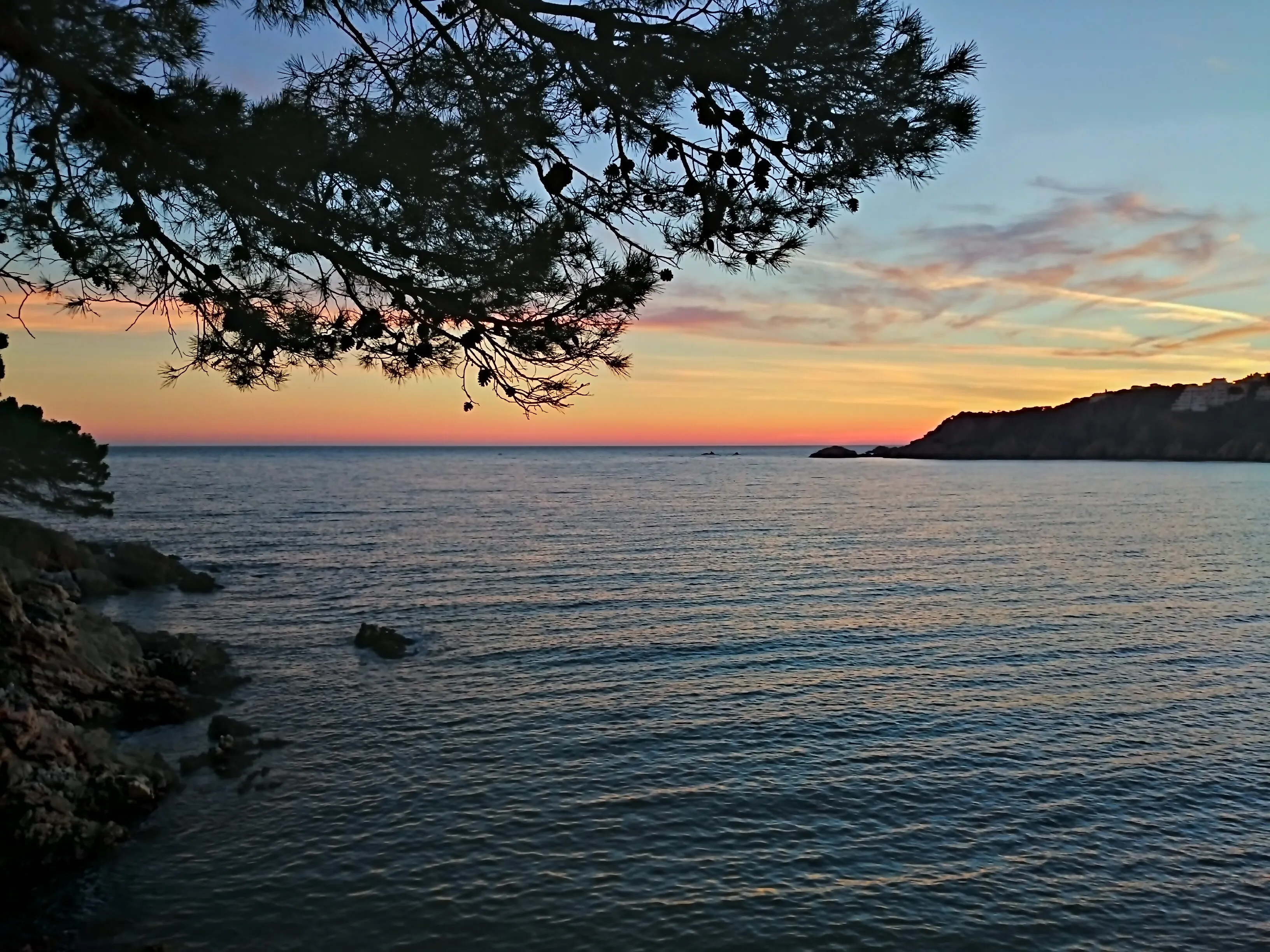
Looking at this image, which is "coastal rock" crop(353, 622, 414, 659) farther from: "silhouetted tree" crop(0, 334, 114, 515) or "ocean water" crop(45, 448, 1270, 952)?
"silhouetted tree" crop(0, 334, 114, 515)

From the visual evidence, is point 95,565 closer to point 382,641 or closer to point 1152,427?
point 382,641

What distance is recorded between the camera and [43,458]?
11.8m

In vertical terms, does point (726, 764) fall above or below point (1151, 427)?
below

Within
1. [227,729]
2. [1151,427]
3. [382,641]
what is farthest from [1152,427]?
[227,729]

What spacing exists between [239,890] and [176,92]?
877cm

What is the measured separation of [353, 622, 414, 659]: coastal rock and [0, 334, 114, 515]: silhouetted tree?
9.78 meters

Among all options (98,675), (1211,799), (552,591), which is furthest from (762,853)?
(552,591)

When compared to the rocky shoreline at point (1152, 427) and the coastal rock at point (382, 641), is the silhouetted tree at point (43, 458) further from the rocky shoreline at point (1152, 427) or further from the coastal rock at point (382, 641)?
the rocky shoreline at point (1152, 427)

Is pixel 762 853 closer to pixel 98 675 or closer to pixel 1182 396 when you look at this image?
pixel 98 675

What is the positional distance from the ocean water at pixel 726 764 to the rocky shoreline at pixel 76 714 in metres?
0.67

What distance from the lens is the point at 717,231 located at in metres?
7.86

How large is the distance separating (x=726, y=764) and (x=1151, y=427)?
596 feet

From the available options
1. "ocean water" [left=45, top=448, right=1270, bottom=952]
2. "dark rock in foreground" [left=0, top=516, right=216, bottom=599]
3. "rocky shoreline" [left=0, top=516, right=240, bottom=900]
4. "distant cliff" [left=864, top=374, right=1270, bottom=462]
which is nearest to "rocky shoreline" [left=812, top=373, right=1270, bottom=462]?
"distant cliff" [left=864, top=374, right=1270, bottom=462]

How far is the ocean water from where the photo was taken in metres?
9.98
